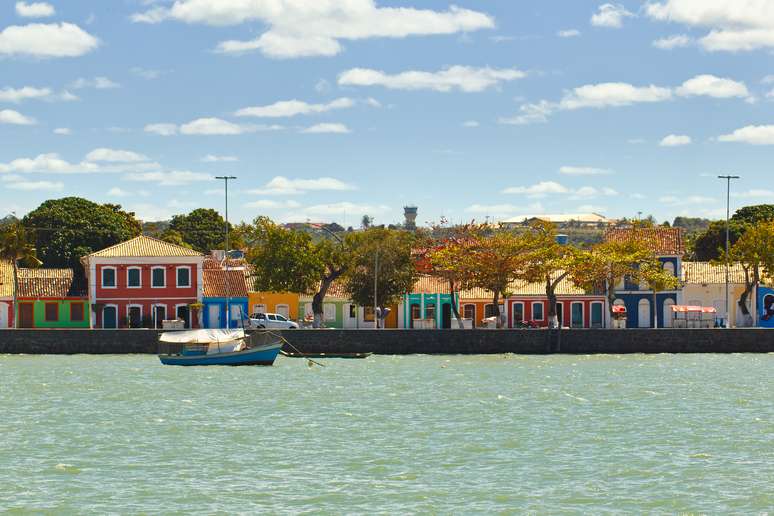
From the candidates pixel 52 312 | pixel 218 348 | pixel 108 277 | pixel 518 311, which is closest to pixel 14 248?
pixel 52 312

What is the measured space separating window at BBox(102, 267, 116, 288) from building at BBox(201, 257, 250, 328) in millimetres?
6600

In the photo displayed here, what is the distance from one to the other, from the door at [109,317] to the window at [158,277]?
3297 millimetres

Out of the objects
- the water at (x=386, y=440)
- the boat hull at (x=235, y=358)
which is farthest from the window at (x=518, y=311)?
the boat hull at (x=235, y=358)

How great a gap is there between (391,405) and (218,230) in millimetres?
107545

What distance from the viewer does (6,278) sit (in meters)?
96.3

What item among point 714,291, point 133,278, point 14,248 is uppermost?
point 14,248

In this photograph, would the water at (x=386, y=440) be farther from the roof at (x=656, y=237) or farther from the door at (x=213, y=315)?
the roof at (x=656, y=237)

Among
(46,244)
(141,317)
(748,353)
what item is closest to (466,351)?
(748,353)

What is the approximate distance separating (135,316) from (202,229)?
224ft

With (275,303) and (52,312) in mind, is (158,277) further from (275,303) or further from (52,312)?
(275,303)

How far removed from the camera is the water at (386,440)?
3422 cm

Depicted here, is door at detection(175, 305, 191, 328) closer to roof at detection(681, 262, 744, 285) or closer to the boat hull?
the boat hull

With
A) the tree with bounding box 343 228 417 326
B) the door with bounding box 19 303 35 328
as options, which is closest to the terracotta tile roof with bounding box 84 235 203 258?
the door with bounding box 19 303 35 328

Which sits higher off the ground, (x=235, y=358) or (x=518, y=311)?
(x=518, y=311)
